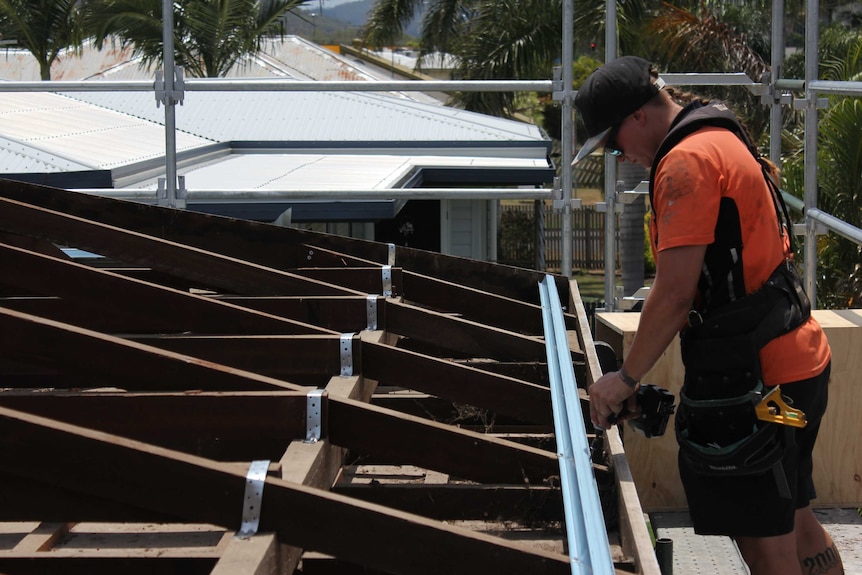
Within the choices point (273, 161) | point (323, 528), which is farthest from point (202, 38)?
point (323, 528)

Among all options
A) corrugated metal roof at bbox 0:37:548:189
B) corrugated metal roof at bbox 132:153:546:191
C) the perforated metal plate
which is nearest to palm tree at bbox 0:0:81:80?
corrugated metal roof at bbox 0:37:548:189

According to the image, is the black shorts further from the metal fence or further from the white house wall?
the metal fence

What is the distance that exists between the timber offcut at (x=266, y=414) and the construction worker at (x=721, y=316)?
285 mm

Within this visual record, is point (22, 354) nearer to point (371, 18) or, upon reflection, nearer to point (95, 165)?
point (95, 165)

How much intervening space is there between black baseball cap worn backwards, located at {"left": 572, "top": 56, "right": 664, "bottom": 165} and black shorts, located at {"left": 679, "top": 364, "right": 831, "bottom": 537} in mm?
899

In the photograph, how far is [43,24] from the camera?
21.8 metres

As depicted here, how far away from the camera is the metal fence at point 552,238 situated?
2655cm

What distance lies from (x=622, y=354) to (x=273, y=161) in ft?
24.2

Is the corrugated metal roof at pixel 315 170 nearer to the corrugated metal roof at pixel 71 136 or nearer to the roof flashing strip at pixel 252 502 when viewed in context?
the corrugated metal roof at pixel 71 136

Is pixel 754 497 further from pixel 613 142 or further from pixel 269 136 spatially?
pixel 269 136

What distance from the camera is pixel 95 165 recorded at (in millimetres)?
9414

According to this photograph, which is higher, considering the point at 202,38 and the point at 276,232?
the point at 202,38

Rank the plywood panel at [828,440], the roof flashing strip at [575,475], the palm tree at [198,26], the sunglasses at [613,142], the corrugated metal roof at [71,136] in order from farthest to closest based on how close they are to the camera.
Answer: the palm tree at [198,26] < the corrugated metal roof at [71,136] < the plywood panel at [828,440] < the sunglasses at [613,142] < the roof flashing strip at [575,475]

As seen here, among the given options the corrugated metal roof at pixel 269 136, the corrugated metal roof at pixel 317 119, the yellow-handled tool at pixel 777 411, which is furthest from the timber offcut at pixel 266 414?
the corrugated metal roof at pixel 317 119
